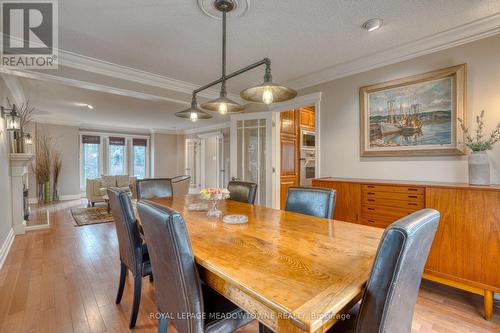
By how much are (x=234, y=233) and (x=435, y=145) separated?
2.32 meters

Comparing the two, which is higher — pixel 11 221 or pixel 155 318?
pixel 11 221

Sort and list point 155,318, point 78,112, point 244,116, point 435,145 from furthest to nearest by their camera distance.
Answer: point 78,112 → point 244,116 → point 435,145 → point 155,318

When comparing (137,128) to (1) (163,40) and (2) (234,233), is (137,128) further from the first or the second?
(2) (234,233)

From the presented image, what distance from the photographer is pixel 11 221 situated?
3627 millimetres

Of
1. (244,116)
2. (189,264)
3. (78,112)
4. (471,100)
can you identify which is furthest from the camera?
(78,112)

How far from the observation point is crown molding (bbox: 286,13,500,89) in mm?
2148

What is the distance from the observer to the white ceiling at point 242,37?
196cm

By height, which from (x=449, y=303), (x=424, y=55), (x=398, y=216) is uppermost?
(x=424, y=55)

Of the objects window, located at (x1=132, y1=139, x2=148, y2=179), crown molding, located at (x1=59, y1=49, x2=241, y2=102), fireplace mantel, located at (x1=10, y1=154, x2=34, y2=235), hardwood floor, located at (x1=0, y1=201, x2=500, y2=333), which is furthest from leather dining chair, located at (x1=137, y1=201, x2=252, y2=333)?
window, located at (x1=132, y1=139, x2=148, y2=179)

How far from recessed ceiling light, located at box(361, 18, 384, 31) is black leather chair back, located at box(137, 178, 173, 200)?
9.04 ft

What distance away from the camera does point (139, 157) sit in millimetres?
8773

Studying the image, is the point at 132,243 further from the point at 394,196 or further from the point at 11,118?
the point at 11,118

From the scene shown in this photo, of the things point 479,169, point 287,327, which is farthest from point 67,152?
point 479,169

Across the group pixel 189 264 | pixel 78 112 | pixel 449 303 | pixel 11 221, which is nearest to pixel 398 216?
pixel 449 303
